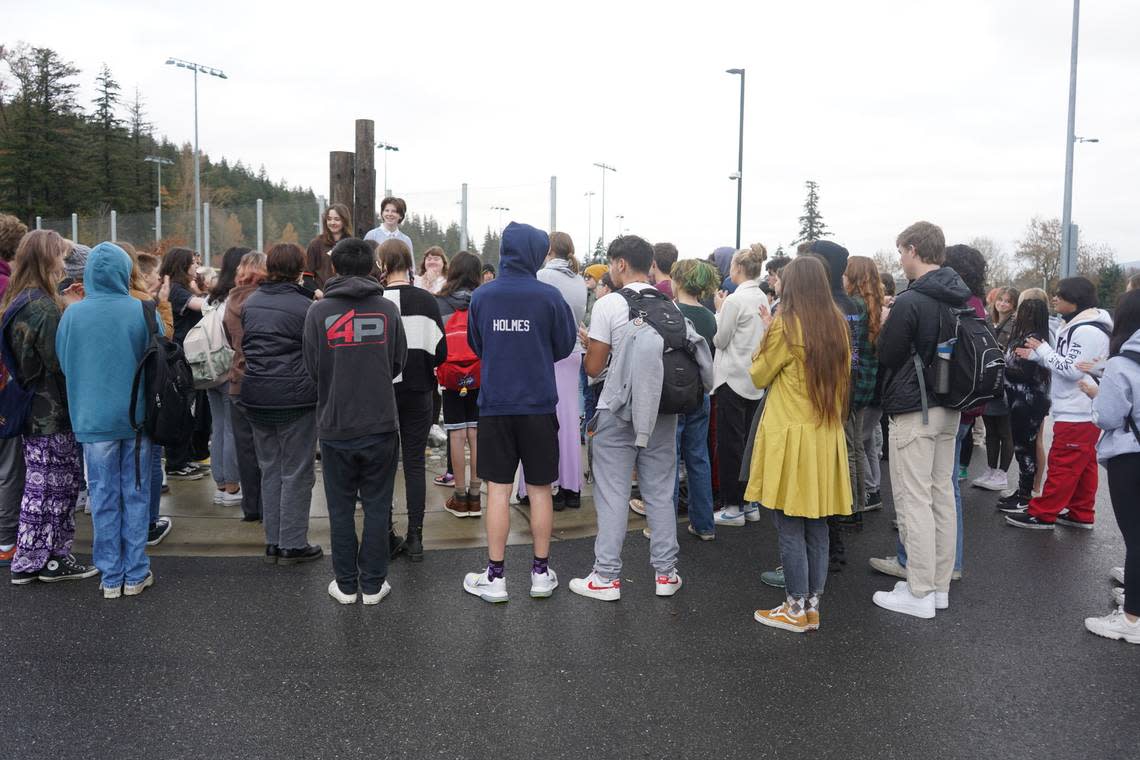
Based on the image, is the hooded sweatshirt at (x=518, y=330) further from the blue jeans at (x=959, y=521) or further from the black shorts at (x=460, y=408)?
the blue jeans at (x=959, y=521)

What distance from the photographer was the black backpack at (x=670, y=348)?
15.3 feet

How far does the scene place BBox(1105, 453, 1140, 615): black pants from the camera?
422 cm

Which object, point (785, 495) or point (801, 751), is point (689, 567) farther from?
point (801, 751)

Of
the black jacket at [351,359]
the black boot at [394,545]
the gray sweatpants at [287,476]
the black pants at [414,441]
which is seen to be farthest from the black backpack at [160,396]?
the black boot at [394,545]

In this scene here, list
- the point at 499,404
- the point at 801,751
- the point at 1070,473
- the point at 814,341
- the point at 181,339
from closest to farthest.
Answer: the point at 801,751
the point at 814,341
the point at 499,404
the point at 1070,473
the point at 181,339

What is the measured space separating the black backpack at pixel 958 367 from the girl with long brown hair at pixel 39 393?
5014mm

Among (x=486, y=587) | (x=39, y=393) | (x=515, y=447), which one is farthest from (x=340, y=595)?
(x=39, y=393)

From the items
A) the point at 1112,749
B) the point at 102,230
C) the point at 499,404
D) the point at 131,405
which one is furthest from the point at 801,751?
the point at 102,230

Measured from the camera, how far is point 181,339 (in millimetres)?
6742

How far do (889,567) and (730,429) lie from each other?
155cm

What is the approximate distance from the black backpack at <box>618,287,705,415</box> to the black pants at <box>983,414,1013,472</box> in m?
4.12

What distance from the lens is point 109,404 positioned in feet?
14.9

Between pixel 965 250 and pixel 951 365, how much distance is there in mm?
1274

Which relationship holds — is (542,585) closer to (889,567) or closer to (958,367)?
(889,567)
